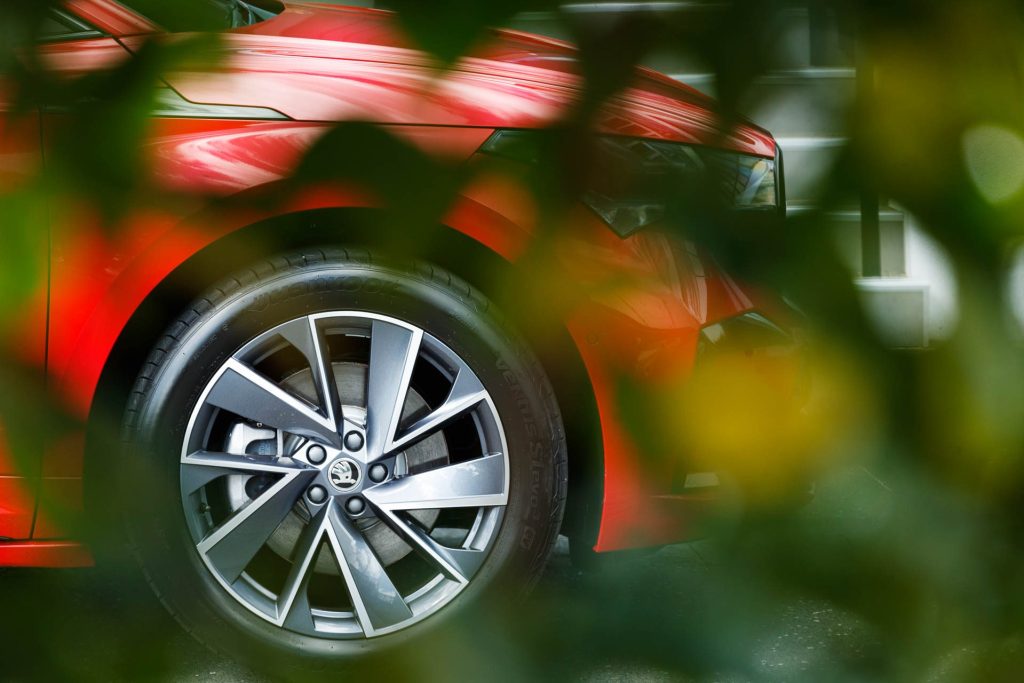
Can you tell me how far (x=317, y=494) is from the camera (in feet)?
5.32

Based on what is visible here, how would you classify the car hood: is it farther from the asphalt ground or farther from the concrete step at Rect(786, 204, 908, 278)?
the asphalt ground

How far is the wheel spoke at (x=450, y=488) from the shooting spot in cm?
163

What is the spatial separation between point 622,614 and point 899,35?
→ 0.35 m

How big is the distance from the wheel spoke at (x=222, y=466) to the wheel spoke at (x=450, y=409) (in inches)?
5.6

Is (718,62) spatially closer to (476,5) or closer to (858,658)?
(476,5)

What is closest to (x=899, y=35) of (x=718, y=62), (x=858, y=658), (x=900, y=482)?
(x=718, y=62)

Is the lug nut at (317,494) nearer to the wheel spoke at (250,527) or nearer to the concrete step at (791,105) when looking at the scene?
the wheel spoke at (250,527)

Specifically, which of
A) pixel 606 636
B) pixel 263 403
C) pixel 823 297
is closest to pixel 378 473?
pixel 263 403

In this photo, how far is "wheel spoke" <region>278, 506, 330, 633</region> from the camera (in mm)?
1625

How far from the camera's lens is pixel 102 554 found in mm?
775

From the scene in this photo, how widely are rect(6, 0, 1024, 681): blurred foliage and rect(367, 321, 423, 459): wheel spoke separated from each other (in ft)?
3.29

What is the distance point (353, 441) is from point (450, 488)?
153mm

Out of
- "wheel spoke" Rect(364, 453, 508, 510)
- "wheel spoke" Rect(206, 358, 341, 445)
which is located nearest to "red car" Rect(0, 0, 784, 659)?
"wheel spoke" Rect(206, 358, 341, 445)

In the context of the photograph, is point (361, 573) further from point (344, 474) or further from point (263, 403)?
point (263, 403)
